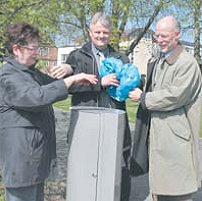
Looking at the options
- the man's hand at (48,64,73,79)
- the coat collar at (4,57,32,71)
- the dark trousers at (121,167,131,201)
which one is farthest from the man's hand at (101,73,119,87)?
the dark trousers at (121,167,131,201)

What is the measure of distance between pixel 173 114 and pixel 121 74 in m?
0.56

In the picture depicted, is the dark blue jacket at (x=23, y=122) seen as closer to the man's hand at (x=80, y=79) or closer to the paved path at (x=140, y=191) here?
the man's hand at (x=80, y=79)

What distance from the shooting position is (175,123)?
4184 mm

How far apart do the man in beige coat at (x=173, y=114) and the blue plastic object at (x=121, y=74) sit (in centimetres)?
9

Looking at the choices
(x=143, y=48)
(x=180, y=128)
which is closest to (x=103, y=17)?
(x=180, y=128)

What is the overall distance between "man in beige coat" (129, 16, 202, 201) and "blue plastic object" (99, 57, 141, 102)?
0.28 ft

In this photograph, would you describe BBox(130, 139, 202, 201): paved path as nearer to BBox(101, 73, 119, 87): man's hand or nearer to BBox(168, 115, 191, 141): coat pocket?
BBox(168, 115, 191, 141): coat pocket

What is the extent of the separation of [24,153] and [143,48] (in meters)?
17.4

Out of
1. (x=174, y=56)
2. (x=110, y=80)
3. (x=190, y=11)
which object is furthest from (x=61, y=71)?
(x=190, y=11)

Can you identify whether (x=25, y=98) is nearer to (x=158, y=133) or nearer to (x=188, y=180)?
(x=158, y=133)

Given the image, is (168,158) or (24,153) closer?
(24,153)

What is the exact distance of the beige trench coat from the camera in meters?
4.10

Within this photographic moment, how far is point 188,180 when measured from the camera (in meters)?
4.26

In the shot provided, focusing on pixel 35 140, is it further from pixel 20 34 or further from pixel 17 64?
pixel 20 34
